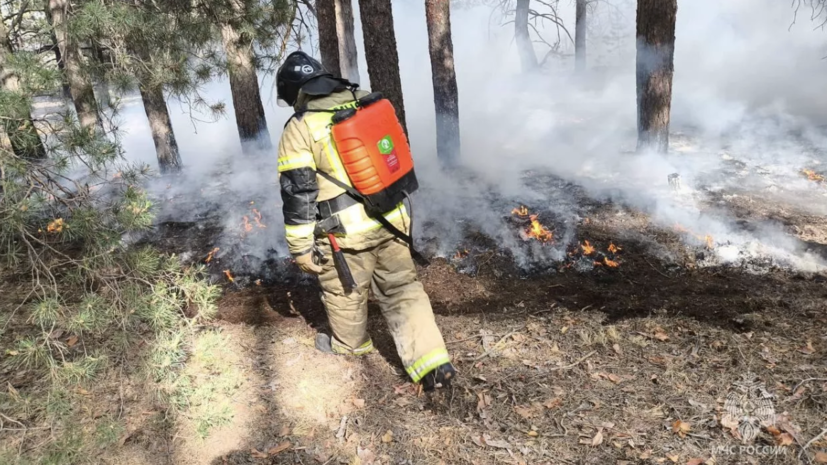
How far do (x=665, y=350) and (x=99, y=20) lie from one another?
4497mm

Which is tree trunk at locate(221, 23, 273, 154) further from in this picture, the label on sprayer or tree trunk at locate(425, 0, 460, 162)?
the label on sprayer

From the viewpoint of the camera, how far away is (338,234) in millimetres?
3500

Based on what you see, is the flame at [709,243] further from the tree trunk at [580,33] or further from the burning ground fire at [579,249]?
the tree trunk at [580,33]

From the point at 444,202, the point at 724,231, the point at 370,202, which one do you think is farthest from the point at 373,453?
the point at 724,231

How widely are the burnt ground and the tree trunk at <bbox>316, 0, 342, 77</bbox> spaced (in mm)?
Result: 4353

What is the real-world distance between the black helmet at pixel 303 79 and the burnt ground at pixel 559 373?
2024 millimetres

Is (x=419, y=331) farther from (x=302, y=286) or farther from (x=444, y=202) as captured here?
(x=444, y=202)

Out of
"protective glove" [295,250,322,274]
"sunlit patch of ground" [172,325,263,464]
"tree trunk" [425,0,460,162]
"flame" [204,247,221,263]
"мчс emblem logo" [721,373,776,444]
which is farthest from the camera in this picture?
"tree trunk" [425,0,460,162]

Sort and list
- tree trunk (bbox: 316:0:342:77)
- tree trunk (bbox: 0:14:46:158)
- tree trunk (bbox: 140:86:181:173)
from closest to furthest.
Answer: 1. tree trunk (bbox: 0:14:46:158)
2. tree trunk (bbox: 316:0:342:77)
3. tree trunk (bbox: 140:86:181:173)

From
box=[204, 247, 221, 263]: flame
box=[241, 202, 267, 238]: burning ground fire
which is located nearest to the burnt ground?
box=[204, 247, 221, 263]: flame

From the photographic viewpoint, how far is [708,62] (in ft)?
61.6

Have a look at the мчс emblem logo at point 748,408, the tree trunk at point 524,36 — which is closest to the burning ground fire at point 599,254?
the мчс emblem logo at point 748,408

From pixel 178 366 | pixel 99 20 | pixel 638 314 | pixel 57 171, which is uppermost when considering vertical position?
pixel 99 20

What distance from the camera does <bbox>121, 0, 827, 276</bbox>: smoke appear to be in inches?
248
